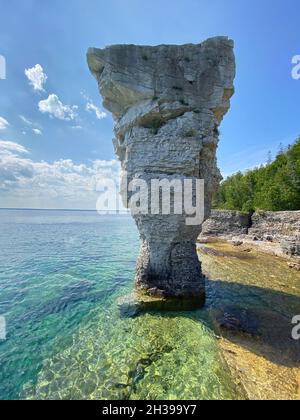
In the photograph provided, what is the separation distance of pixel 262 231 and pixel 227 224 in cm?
655

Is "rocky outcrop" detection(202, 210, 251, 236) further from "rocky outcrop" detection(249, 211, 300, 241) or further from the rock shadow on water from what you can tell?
Answer: the rock shadow on water

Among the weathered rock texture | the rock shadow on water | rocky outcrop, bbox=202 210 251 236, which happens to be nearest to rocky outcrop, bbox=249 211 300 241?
rocky outcrop, bbox=202 210 251 236

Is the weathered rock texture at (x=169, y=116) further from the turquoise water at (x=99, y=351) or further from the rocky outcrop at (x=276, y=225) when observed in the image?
the rocky outcrop at (x=276, y=225)

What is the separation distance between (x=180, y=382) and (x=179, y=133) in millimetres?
10621

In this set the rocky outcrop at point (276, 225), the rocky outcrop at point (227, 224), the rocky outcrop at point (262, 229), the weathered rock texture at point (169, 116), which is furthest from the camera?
the rocky outcrop at point (227, 224)

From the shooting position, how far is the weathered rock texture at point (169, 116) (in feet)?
36.3

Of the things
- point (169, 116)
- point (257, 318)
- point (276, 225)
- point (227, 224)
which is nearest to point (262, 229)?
point (276, 225)

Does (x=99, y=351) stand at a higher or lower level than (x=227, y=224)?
lower

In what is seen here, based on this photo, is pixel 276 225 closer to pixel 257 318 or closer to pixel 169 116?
pixel 257 318

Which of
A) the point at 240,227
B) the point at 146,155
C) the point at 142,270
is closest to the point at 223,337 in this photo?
the point at 142,270

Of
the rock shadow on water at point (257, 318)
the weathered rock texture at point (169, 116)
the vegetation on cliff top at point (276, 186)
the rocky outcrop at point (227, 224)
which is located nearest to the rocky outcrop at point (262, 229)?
the rocky outcrop at point (227, 224)

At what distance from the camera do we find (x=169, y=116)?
11.5 metres

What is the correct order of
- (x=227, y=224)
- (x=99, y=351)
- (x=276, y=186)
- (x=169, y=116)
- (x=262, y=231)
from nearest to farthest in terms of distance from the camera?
(x=99, y=351) < (x=169, y=116) < (x=262, y=231) < (x=276, y=186) < (x=227, y=224)
